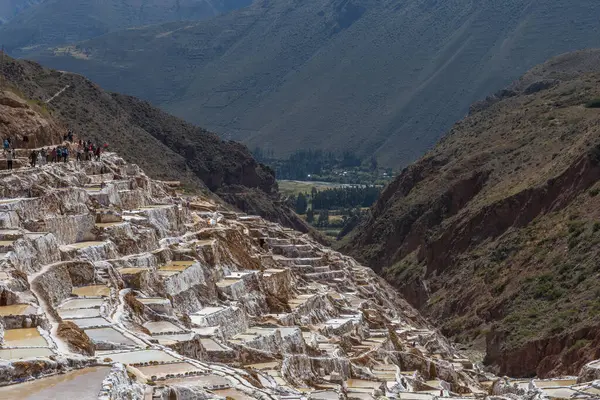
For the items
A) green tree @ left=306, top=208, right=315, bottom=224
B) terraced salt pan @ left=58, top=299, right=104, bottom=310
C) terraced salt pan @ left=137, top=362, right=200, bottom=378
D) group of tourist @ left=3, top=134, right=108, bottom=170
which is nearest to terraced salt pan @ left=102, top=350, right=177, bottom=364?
terraced salt pan @ left=137, top=362, right=200, bottom=378

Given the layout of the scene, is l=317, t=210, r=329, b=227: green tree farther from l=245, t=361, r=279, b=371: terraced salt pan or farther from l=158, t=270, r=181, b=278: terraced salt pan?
l=245, t=361, r=279, b=371: terraced salt pan

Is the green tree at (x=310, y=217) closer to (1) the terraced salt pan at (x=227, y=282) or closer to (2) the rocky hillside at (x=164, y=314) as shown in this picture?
(2) the rocky hillside at (x=164, y=314)

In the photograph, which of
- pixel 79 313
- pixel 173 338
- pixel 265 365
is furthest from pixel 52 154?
pixel 173 338

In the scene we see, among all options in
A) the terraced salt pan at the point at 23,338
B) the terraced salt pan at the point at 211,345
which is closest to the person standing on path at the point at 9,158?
the terraced salt pan at the point at 211,345

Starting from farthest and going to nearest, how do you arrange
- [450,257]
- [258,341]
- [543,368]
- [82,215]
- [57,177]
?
[450,257] → [543,368] → [57,177] → [82,215] → [258,341]

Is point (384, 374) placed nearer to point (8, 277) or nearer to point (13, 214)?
point (13, 214)

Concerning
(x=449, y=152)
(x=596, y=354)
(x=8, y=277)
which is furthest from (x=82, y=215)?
(x=449, y=152)

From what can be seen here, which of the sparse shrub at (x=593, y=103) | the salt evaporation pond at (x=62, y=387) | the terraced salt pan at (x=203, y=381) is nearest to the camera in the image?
the salt evaporation pond at (x=62, y=387)
